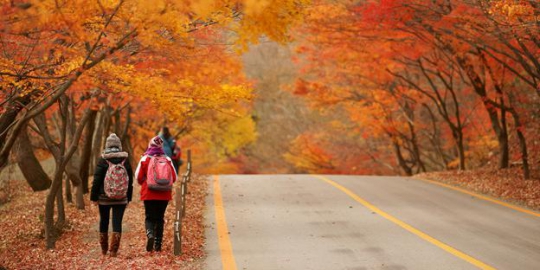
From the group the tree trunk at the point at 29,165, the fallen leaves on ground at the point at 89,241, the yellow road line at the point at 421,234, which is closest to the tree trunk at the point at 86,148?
the fallen leaves on ground at the point at 89,241

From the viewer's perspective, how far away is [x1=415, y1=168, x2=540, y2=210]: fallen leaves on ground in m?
16.8

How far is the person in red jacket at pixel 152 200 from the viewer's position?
10.2 meters

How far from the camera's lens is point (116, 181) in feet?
33.0

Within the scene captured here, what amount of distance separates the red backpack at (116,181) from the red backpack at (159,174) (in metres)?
0.35

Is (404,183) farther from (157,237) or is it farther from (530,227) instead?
(157,237)

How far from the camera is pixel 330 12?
19.2m

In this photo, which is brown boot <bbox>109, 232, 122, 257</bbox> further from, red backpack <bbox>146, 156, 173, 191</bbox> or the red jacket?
red backpack <bbox>146, 156, 173, 191</bbox>

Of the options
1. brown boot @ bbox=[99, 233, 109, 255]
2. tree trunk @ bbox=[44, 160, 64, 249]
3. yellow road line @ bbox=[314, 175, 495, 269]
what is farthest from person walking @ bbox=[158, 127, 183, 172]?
A: brown boot @ bbox=[99, 233, 109, 255]

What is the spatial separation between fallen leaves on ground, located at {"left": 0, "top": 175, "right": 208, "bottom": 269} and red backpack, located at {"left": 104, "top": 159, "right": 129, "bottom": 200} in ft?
3.21

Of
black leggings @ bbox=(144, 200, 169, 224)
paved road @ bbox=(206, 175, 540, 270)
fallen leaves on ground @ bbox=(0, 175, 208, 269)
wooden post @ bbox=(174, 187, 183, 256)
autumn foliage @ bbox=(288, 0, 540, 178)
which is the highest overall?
autumn foliage @ bbox=(288, 0, 540, 178)

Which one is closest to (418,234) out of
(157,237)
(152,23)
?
(157,237)

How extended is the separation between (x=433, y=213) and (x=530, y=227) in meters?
2.27

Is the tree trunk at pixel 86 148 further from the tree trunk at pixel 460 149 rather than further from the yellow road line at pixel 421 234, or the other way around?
the tree trunk at pixel 460 149

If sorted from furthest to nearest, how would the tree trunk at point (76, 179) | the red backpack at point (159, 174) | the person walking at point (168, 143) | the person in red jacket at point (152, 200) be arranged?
the person walking at point (168, 143), the tree trunk at point (76, 179), the person in red jacket at point (152, 200), the red backpack at point (159, 174)
